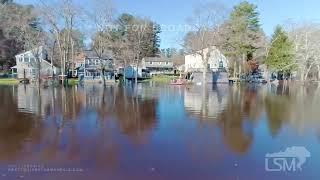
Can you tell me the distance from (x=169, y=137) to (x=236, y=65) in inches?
2063

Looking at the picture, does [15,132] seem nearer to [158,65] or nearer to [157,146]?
[157,146]

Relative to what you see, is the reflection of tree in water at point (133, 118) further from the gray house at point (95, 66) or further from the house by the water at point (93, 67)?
the gray house at point (95, 66)

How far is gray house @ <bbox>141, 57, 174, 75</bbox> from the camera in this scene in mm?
82812

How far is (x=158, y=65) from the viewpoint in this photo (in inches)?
3300

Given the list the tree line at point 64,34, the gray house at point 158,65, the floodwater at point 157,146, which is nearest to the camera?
the floodwater at point 157,146

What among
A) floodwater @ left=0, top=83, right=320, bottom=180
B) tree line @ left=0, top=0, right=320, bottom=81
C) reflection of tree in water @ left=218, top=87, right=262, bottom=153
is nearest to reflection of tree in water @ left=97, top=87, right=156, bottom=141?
floodwater @ left=0, top=83, right=320, bottom=180

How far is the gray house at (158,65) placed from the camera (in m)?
82.8

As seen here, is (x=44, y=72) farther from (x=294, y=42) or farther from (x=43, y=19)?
(x=294, y=42)

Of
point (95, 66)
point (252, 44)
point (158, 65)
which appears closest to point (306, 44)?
point (252, 44)

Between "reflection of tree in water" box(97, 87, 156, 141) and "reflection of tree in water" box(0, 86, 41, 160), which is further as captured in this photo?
"reflection of tree in water" box(97, 87, 156, 141)

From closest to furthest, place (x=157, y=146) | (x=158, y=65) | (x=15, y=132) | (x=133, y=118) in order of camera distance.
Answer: (x=157, y=146) < (x=15, y=132) < (x=133, y=118) < (x=158, y=65)

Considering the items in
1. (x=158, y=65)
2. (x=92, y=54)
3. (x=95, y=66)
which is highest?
(x=92, y=54)

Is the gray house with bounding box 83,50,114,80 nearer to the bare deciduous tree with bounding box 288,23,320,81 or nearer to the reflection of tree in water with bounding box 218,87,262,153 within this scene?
the bare deciduous tree with bounding box 288,23,320,81

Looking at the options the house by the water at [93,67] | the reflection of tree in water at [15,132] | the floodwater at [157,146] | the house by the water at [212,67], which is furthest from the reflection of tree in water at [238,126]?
the house by the water at [93,67]
